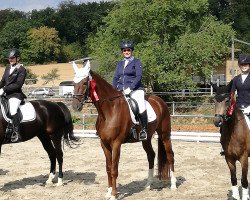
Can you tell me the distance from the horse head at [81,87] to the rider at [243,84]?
2284 millimetres

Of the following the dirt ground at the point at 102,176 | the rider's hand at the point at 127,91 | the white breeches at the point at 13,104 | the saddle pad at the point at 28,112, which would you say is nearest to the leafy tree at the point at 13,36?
the dirt ground at the point at 102,176

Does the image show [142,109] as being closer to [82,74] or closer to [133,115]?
[133,115]

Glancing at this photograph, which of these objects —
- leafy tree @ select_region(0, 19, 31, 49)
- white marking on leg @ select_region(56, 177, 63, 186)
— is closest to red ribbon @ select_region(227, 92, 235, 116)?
white marking on leg @ select_region(56, 177, 63, 186)

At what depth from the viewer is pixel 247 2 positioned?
9450 cm

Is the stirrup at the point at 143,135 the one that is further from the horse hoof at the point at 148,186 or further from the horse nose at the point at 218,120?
the horse nose at the point at 218,120

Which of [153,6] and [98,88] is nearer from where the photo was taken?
[98,88]

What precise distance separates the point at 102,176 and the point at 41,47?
7266 centimetres

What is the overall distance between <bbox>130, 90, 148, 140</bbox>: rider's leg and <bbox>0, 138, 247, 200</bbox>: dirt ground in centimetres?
111

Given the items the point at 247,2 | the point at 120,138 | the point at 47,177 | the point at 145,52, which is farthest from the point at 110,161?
the point at 247,2

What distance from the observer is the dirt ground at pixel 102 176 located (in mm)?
7805

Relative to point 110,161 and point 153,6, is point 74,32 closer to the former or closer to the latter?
point 153,6

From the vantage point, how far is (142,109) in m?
7.61

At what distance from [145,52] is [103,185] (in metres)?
19.1

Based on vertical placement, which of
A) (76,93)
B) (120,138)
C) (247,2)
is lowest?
(120,138)
